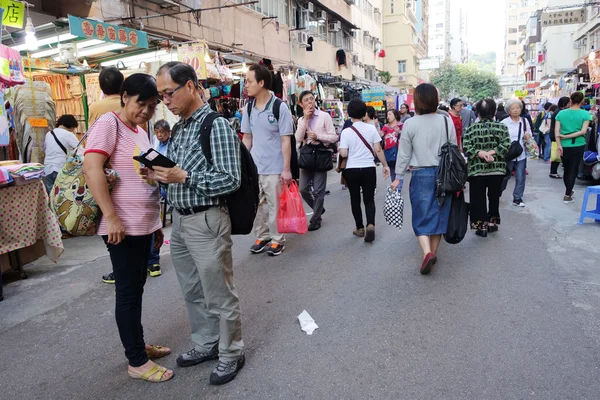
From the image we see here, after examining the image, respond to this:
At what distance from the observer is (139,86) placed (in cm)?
275

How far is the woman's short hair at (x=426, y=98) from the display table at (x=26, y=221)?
428cm

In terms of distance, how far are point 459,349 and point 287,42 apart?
56.4ft

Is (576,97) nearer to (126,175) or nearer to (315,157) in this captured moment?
(315,157)

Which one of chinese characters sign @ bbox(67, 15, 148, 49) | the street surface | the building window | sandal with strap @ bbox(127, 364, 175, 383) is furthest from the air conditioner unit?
the building window

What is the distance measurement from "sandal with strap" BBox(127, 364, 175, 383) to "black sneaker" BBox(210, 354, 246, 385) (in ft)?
1.04

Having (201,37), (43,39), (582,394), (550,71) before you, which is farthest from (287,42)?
(550,71)

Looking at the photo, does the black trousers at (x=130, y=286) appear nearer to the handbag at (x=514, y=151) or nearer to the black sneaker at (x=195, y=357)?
the black sneaker at (x=195, y=357)

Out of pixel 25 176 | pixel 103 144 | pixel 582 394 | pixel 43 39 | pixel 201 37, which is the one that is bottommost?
pixel 582 394

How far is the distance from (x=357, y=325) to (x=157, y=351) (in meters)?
1.52

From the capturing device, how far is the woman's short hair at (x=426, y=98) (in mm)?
4719

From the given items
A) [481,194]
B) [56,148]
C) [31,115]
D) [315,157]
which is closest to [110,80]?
[315,157]

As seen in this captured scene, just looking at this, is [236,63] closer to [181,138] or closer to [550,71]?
[181,138]

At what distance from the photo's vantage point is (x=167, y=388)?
2893mm

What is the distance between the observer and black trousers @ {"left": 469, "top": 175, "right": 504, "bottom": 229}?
6.13m
